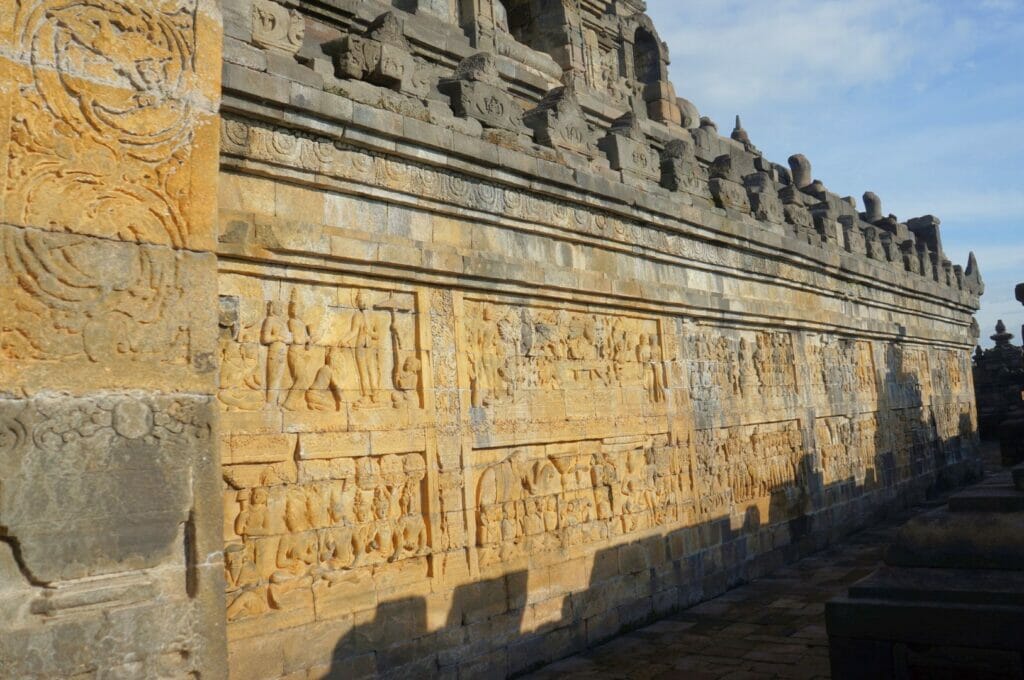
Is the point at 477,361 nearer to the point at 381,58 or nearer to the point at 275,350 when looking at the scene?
the point at 275,350

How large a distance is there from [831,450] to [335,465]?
7.66 metres

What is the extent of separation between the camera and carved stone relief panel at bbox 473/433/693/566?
5.72m

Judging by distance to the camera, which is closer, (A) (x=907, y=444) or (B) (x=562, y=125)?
(B) (x=562, y=125)

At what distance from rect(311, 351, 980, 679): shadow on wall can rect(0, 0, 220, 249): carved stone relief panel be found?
105 inches

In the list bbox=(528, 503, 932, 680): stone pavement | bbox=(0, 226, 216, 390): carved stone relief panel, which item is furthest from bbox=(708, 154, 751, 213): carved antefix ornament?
bbox=(0, 226, 216, 390): carved stone relief panel

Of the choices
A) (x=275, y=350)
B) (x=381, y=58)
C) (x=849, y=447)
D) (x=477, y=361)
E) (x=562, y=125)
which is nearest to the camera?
(x=275, y=350)

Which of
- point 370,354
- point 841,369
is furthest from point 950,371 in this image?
point 370,354

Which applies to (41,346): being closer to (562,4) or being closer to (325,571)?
(325,571)

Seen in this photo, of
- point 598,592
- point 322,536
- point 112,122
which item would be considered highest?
point 112,122

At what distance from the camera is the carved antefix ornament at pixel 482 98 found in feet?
19.6

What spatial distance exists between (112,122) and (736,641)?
5460 millimetres

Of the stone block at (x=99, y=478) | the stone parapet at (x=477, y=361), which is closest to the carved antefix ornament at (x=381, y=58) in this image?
the stone parapet at (x=477, y=361)

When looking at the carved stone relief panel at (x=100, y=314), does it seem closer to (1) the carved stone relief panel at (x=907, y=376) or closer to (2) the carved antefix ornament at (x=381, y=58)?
(2) the carved antefix ornament at (x=381, y=58)

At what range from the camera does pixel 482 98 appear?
6078 mm
